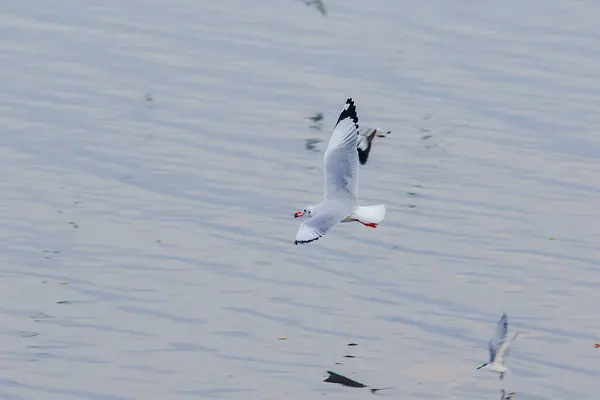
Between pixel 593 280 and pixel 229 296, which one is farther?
pixel 593 280

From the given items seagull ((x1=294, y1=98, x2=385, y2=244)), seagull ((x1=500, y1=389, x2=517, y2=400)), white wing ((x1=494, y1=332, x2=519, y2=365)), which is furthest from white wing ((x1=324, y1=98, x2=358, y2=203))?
seagull ((x1=500, y1=389, x2=517, y2=400))

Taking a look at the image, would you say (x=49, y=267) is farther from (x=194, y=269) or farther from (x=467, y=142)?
(x=467, y=142)

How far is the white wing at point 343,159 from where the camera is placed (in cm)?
1855

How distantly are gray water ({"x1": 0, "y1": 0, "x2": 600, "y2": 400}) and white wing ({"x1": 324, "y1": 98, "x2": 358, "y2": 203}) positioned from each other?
1.68m

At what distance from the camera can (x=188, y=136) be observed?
89.2 ft

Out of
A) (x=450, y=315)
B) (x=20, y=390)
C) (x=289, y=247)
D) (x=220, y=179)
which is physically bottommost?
(x=20, y=390)

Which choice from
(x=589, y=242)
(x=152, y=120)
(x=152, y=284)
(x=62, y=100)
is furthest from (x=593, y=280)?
(x=62, y=100)

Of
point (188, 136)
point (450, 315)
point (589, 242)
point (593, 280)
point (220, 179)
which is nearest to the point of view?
point (450, 315)

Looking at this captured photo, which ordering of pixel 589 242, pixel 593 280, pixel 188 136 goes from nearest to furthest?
pixel 593 280 < pixel 589 242 < pixel 188 136

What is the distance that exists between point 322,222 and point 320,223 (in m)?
0.05

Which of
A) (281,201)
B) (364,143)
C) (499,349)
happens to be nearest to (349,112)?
(499,349)

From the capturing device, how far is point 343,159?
1872 centimetres

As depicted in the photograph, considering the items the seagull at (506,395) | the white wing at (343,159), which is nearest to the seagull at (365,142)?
the white wing at (343,159)

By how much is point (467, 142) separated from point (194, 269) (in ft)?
30.1
